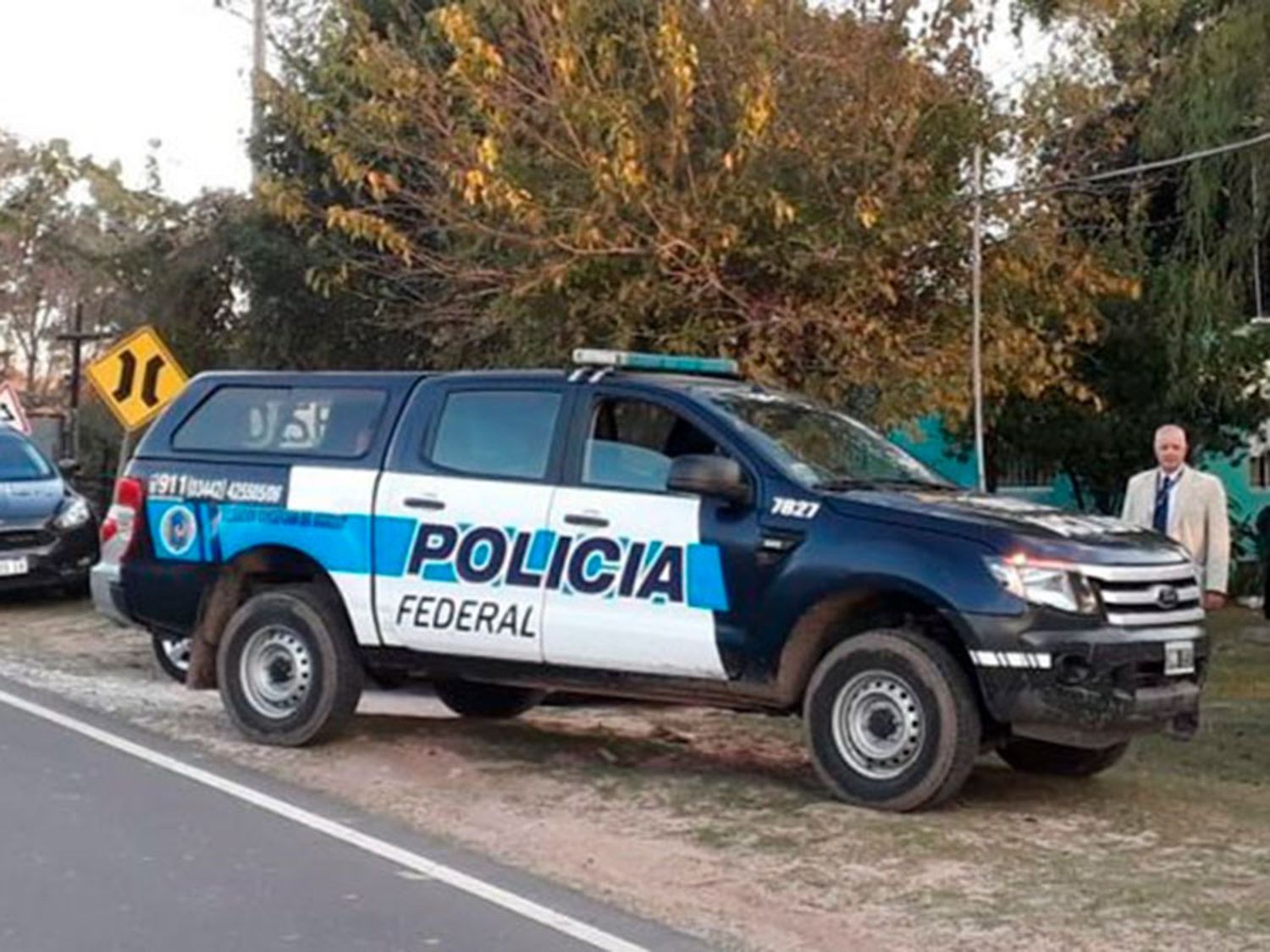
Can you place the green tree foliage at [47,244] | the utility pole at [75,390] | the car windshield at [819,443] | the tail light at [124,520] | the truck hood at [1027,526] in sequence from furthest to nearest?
the green tree foliage at [47,244]
the utility pole at [75,390]
the tail light at [124,520]
the car windshield at [819,443]
the truck hood at [1027,526]

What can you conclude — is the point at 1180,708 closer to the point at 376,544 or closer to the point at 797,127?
the point at 376,544

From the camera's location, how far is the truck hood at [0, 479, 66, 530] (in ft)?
53.6

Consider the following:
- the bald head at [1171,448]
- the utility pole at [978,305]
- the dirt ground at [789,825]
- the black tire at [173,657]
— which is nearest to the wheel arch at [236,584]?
the dirt ground at [789,825]

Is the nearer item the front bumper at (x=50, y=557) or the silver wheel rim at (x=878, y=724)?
the silver wheel rim at (x=878, y=724)

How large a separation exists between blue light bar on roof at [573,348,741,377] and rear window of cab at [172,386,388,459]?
1.17 metres

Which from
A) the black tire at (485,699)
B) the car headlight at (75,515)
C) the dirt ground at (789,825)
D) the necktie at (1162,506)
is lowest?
the dirt ground at (789,825)

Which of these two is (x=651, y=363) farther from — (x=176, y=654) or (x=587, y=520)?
(x=176, y=654)

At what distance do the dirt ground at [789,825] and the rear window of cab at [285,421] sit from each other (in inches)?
62.2

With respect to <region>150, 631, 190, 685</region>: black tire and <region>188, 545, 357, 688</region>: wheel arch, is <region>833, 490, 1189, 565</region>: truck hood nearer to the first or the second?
<region>188, 545, 357, 688</region>: wheel arch

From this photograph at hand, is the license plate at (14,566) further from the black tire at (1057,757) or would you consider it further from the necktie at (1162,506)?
the necktie at (1162,506)

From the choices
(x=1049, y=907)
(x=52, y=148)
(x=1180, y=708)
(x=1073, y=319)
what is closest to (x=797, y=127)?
(x=1073, y=319)

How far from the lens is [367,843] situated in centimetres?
768

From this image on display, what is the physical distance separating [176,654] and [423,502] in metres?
3.68

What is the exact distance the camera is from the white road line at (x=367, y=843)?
642 centimetres
